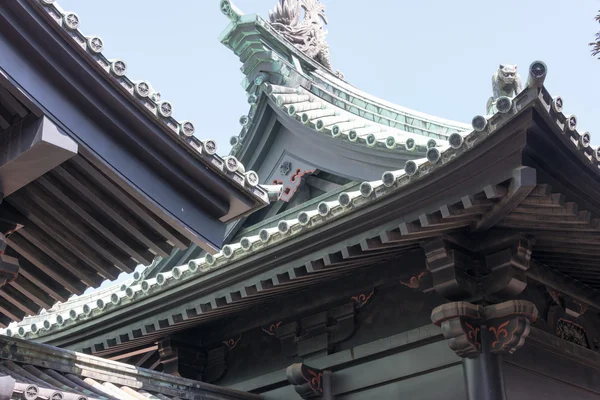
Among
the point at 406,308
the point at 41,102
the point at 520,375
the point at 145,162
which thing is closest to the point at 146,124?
the point at 145,162

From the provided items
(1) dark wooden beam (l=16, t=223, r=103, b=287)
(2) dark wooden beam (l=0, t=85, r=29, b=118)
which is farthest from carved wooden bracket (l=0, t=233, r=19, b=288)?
(2) dark wooden beam (l=0, t=85, r=29, b=118)

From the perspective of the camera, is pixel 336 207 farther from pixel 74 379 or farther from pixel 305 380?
pixel 74 379

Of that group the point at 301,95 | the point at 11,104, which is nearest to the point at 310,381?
the point at 301,95

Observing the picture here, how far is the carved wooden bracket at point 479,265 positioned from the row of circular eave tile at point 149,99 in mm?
2075

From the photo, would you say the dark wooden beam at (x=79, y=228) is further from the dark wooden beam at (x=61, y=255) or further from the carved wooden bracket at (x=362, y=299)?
the carved wooden bracket at (x=362, y=299)

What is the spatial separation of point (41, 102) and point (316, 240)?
10.2ft

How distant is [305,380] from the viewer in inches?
317

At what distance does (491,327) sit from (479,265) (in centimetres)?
61

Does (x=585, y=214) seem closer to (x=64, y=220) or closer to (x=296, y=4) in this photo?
(x=64, y=220)

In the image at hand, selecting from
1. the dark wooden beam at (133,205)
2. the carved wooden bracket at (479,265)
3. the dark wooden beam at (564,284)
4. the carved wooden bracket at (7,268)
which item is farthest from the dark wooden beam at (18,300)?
the dark wooden beam at (564,284)

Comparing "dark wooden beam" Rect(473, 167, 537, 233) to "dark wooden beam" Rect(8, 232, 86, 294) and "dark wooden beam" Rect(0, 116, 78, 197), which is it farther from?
"dark wooden beam" Rect(8, 232, 86, 294)

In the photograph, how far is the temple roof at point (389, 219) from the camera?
5.87 meters

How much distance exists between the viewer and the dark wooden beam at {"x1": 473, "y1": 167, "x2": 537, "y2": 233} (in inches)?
231

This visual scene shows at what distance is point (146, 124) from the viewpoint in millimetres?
5492
